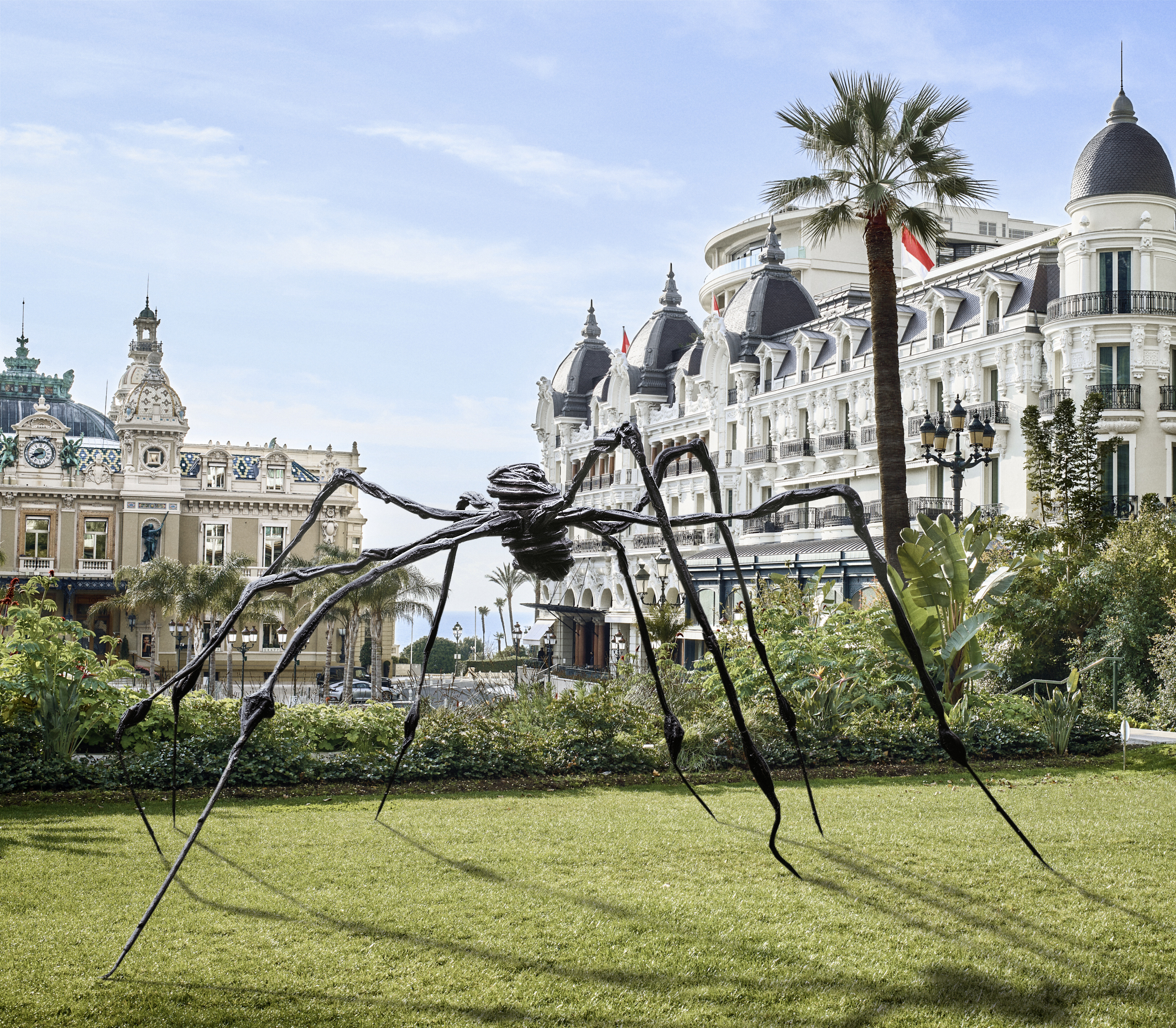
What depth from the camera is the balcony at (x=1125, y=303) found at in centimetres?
3591

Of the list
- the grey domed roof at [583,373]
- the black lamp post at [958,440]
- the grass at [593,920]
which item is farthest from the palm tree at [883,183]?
the grey domed roof at [583,373]

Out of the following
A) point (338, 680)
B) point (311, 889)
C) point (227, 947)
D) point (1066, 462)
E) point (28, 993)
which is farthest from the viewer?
point (338, 680)

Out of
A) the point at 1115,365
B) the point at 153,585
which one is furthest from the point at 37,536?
the point at 1115,365

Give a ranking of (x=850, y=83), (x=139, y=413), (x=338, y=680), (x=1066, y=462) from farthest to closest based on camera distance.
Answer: (x=139, y=413) → (x=338, y=680) → (x=1066, y=462) → (x=850, y=83)

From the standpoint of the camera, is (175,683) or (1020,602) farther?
(1020,602)

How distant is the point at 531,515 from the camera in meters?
6.70

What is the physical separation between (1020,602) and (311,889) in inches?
745

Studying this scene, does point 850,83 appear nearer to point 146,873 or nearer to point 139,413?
point 146,873

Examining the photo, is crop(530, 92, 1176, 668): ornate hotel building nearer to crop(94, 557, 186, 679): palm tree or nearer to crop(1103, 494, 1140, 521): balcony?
crop(1103, 494, 1140, 521): balcony

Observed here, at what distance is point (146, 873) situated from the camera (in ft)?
29.9

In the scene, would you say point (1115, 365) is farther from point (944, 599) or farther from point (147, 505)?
point (147, 505)

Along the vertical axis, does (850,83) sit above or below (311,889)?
above

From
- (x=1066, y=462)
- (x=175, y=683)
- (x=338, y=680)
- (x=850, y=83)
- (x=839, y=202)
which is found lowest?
(x=338, y=680)

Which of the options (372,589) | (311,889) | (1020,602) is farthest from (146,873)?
(372,589)
